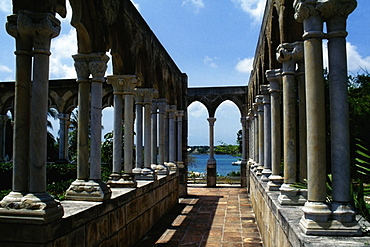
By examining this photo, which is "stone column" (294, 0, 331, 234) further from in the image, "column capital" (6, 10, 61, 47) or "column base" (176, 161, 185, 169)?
"column base" (176, 161, 185, 169)

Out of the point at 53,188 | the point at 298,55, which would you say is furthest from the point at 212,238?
the point at 298,55

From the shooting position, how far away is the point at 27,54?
13.3 feet

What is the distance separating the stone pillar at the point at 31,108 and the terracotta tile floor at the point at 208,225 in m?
3.58

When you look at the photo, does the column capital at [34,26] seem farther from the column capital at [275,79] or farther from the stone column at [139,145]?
the stone column at [139,145]

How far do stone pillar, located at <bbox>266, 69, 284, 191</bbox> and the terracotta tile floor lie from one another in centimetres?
129

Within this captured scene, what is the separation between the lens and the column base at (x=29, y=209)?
3.67 metres

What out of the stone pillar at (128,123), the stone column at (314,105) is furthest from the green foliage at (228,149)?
the stone column at (314,105)

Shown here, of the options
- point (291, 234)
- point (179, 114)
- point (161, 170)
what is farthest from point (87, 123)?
point (179, 114)

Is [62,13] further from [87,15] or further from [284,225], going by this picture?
[284,225]

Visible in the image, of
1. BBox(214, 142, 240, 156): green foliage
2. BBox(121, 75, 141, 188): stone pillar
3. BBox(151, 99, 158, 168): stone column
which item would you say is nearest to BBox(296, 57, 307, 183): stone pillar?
BBox(121, 75, 141, 188): stone pillar

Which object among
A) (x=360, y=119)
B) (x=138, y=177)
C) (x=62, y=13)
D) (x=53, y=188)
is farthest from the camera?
(x=360, y=119)

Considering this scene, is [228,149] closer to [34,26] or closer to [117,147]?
[117,147]

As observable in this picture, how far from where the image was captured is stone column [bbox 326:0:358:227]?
3.42 metres

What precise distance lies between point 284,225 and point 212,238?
3490 mm
